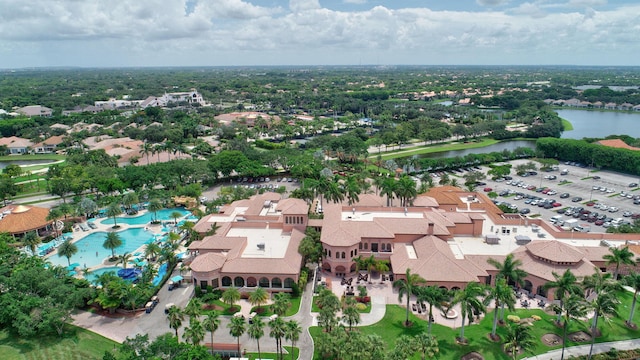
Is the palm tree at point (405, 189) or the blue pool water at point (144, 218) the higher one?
the palm tree at point (405, 189)

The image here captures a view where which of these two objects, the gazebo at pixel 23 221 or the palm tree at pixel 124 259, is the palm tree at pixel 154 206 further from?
the gazebo at pixel 23 221

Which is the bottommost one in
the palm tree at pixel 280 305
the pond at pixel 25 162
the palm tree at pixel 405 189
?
the pond at pixel 25 162

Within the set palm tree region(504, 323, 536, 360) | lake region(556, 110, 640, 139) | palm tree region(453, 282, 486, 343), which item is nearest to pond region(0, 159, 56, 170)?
palm tree region(453, 282, 486, 343)

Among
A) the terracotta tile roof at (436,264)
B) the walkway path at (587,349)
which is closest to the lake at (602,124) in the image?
the terracotta tile roof at (436,264)

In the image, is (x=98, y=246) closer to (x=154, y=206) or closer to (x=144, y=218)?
(x=154, y=206)

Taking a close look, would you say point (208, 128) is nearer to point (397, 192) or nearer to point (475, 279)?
point (397, 192)

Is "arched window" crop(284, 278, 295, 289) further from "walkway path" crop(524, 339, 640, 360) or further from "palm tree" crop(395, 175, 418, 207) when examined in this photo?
"walkway path" crop(524, 339, 640, 360)

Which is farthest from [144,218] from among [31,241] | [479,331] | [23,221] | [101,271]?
[479,331]
